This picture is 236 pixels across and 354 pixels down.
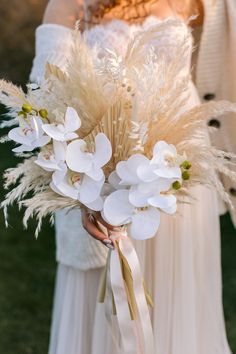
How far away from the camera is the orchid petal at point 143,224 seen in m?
1.21

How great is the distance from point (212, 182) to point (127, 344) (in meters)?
0.47

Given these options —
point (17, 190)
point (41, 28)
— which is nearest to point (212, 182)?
point (17, 190)

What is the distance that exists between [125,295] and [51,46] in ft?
2.59

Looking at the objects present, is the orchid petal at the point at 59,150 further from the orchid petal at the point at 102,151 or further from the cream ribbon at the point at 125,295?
the cream ribbon at the point at 125,295

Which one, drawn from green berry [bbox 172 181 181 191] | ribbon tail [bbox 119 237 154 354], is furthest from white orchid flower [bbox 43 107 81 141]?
ribbon tail [bbox 119 237 154 354]

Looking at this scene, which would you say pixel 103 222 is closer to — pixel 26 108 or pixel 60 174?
pixel 60 174

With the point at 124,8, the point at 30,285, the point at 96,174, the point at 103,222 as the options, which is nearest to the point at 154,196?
the point at 96,174

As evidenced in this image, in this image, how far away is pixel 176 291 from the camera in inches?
69.2

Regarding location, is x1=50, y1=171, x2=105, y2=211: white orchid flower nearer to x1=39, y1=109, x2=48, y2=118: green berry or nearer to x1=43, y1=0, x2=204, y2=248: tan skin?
x1=39, y1=109, x2=48, y2=118: green berry

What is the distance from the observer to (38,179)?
1348 mm

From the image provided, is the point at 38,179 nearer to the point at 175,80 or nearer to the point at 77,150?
the point at 77,150

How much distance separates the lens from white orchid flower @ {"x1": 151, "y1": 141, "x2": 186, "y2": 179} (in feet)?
3.92

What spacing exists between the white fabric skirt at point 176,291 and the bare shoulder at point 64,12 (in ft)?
2.16

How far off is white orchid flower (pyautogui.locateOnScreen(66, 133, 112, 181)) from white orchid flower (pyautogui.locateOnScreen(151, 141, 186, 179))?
0.33ft
